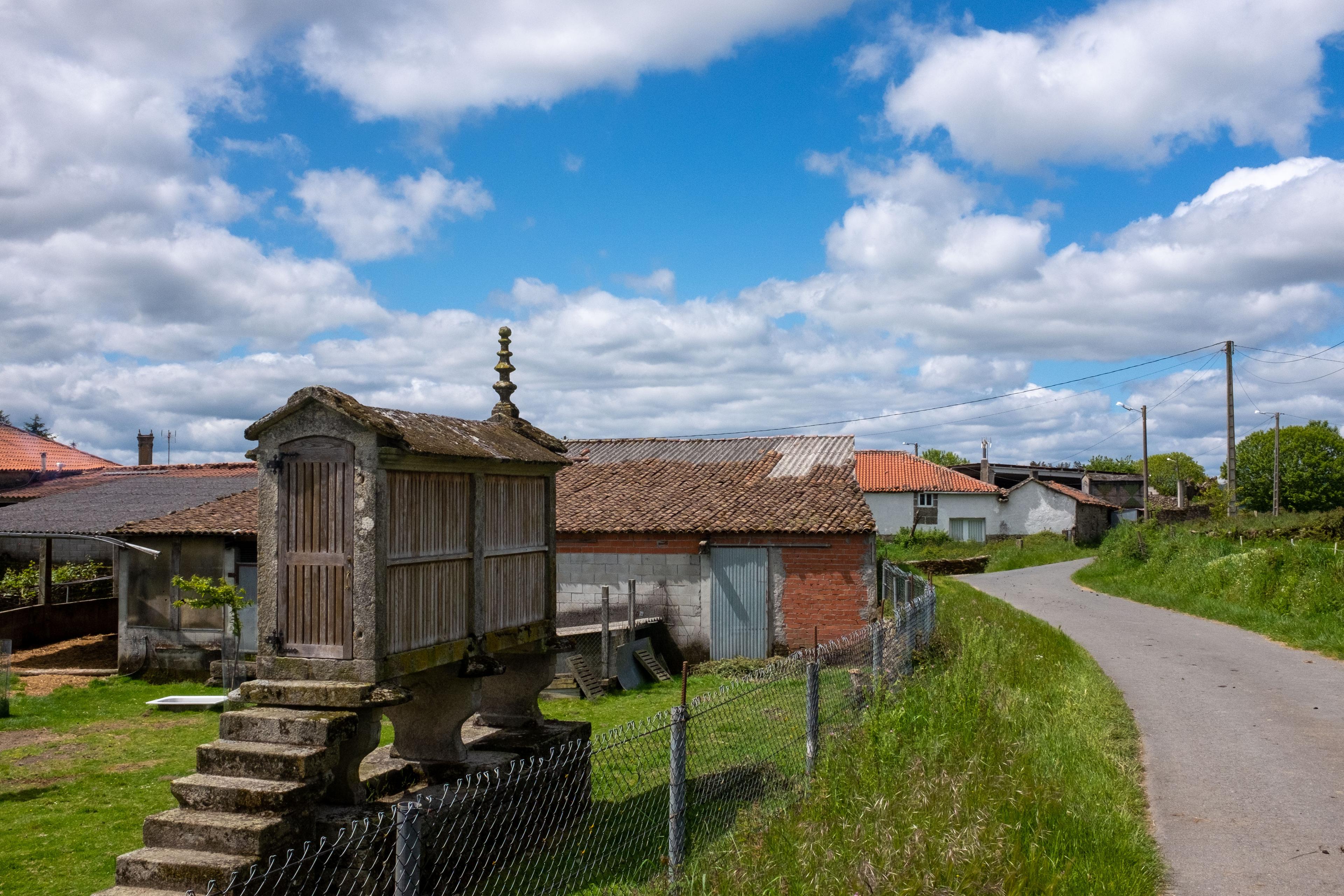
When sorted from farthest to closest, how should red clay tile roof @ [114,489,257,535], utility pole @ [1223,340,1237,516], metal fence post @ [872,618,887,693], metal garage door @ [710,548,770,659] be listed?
utility pole @ [1223,340,1237,516], metal garage door @ [710,548,770,659], red clay tile roof @ [114,489,257,535], metal fence post @ [872,618,887,693]

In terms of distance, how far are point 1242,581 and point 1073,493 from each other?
25802mm

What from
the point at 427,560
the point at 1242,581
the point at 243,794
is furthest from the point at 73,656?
the point at 1242,581

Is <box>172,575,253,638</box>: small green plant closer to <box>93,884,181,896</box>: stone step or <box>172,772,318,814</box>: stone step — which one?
<box>172,772,318,814</box>: stone step

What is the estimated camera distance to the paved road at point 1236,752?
20.4 feet

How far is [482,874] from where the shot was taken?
658cm

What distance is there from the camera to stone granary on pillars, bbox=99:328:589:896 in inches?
221

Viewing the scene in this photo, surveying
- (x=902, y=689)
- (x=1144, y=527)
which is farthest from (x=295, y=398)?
(x=1144, y=527)

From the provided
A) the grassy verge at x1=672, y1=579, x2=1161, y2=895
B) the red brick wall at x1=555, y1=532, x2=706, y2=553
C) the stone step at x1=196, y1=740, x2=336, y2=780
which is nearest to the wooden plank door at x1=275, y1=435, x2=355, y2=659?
the stone step at x1=196, y1=740, x2=336, y2=780

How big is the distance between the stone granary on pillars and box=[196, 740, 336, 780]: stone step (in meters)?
0.01

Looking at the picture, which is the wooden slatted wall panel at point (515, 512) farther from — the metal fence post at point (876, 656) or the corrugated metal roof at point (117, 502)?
the corrugated metal roof at point (117, 502)

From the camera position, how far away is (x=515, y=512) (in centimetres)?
792

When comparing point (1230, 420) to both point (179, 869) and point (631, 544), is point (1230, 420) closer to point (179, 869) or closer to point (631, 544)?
point (631, 544)

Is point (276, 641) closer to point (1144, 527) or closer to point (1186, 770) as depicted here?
point (1186, 770)

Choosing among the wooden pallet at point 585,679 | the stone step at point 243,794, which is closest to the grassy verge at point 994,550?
the wooden pallet at point 585,679
